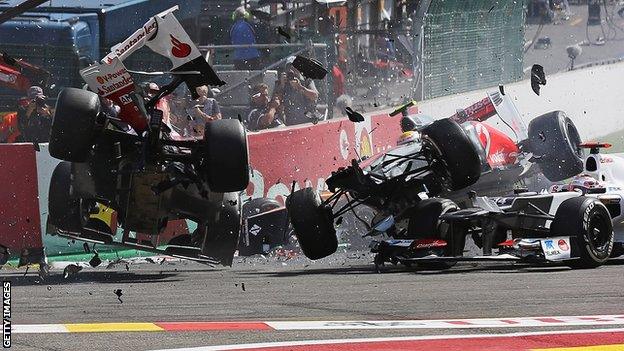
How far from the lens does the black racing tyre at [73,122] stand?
10766 millimetres

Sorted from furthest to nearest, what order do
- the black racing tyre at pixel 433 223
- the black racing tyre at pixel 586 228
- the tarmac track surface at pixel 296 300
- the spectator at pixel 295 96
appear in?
the spectator at pixel 295 96, the black racing tyre at pixel 433 223, the black racing tyre at pixel 586 228, the tarmac track surface at pixel 296 300

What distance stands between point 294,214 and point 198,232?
2.84ft

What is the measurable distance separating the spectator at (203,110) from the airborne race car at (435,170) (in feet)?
8.07

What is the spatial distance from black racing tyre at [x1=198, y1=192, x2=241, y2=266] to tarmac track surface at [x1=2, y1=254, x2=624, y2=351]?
289 millimetres

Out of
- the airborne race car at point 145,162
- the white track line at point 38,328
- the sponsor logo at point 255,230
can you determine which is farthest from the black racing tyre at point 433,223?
the white track line at point 38,328

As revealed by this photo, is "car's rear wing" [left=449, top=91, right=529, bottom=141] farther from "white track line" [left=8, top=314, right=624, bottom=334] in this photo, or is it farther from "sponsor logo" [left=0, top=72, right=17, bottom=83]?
"white track line" [left=8, top=314, right=624, bottom=334]

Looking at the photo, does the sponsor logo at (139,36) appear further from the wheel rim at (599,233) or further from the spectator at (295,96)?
the spectator at (295,96)

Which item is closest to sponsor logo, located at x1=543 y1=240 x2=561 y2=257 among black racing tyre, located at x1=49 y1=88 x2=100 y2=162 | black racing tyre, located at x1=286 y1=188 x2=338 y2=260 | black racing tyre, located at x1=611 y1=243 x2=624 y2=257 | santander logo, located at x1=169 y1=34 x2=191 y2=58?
black racing tyre, located at x1=611 y1=243 x2=624 y2=257

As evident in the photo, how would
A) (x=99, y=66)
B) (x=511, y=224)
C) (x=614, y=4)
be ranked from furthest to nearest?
(x=614, y=4)
(x=511, y=224)
(x=99, y=66)

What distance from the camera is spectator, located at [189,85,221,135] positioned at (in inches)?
608

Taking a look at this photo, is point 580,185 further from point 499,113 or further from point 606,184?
point 499,113

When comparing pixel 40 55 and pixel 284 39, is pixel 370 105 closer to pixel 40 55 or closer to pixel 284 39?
pixel 284 39

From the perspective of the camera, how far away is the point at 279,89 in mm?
16672

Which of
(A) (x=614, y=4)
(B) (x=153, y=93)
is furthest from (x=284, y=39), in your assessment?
(A) (x=614, y=4)
